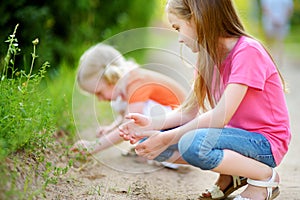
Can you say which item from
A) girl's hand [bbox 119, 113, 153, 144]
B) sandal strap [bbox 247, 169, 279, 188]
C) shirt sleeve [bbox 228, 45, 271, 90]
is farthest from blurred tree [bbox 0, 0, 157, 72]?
sandal strap [bbox 247, 169, 279, 188]

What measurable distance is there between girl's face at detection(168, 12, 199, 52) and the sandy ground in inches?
32.1

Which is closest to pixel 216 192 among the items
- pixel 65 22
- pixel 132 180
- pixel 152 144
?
pixel 152 144

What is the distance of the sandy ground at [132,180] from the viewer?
2.83 meters

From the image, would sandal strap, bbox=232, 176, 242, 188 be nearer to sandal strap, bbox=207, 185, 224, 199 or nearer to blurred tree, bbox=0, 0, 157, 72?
sandal strap, bbox=207, 185, 224, 199

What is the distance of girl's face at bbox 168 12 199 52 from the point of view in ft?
9.01

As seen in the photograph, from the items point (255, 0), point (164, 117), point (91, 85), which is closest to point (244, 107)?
point (164, 117)

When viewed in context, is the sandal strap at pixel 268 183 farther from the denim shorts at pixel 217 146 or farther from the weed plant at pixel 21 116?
the weed plant at pixel 21 116

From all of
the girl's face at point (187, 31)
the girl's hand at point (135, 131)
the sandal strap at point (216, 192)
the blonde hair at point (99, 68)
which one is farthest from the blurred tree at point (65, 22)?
the sandal strap at point (216, 192)

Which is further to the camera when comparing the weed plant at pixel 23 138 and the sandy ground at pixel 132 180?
the sandy ground at pixel 132 180

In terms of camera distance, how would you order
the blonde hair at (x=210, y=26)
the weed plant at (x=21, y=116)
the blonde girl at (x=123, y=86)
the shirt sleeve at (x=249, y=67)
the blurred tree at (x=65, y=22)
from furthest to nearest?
the blurred tree at (x=65, y=22)
the blonde girl at (x=123, y=86)
the blonde hair at (x=210, y=26)
the shirt sleeve at (x=249, y=67)
the weed plant at (x=21, y=116)

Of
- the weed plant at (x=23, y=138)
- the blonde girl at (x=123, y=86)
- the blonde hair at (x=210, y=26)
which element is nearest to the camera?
the weed plant at (x=23, y=138)

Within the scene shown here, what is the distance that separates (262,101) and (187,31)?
51 cm

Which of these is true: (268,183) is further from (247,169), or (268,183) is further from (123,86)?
(123,86)

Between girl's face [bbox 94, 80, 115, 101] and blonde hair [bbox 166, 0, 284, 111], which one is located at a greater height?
blonde hair [bbox 166, 0, 284, 111]
